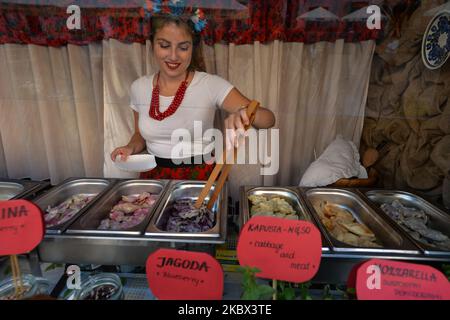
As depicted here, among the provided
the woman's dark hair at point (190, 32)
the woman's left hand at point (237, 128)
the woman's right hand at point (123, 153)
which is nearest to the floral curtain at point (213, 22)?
the woman's dark hair at point (190, 32)

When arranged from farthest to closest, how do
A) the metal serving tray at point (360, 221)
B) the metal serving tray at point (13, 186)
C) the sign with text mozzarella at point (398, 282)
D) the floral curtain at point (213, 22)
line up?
the floral curtain at point (213, 22) < the metal serving tray at point (13, 186) < the metal serving tray at point (360, 221) < the sign with text mozzarella at point (398, 282)

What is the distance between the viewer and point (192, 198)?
1509mm

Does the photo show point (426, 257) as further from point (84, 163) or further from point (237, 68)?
point (84, 163)

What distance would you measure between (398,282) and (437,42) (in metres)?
1.40

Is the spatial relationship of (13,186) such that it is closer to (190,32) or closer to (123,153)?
(123,153)

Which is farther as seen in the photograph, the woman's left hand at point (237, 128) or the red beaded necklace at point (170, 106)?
the red beaded necklace at point (170, 106)

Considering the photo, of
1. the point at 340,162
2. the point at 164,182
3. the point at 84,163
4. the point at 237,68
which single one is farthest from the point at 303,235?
the point at 84,163

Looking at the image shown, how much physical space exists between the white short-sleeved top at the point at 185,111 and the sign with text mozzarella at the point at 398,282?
1.20 m

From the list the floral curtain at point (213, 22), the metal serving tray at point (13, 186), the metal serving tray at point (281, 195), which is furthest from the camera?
the floral curtain at point (213, 22)

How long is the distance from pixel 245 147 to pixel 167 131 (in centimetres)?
74

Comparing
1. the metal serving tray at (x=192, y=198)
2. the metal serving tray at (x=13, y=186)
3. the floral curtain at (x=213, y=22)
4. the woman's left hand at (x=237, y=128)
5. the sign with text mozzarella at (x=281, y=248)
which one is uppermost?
the floral curtain at (x=213, y=22)

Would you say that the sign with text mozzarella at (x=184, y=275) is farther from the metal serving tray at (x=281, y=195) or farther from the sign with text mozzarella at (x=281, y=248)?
the metal serving tray at (x=281, y=195)

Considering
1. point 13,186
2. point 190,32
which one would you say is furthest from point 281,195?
point 13,186

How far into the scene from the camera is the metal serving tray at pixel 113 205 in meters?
1.01
